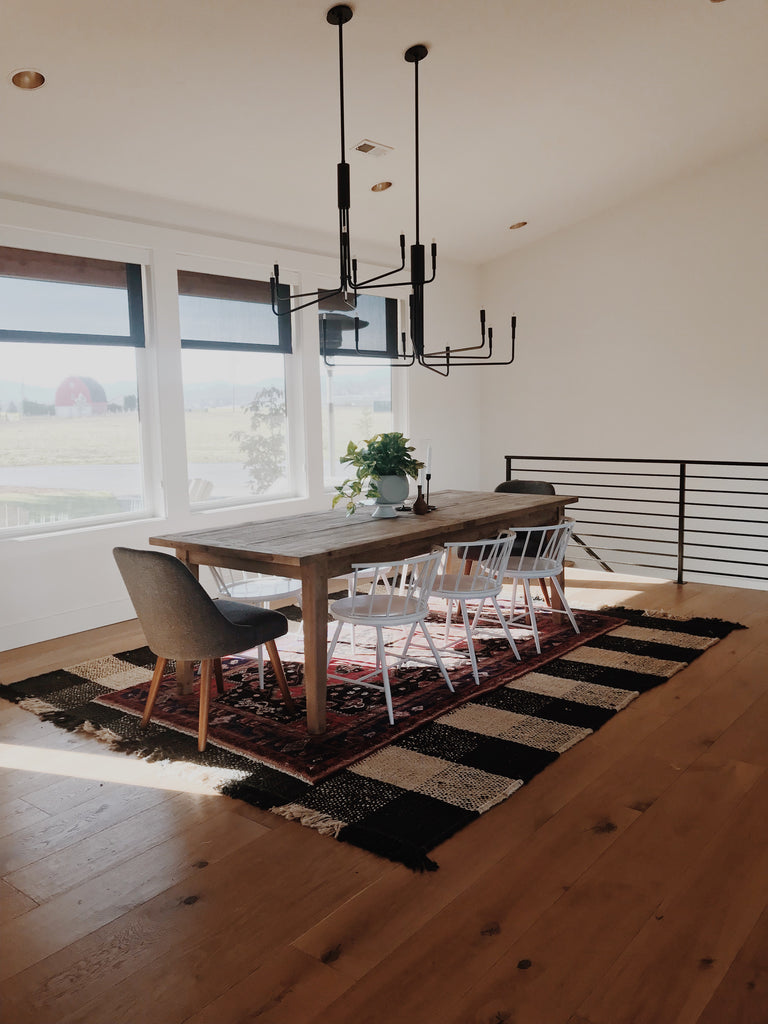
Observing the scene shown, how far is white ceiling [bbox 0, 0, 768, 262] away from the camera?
3.50 m

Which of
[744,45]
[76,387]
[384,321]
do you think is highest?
[744,45]

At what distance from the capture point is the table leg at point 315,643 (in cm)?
318

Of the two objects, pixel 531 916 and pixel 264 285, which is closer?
pixel 531 916

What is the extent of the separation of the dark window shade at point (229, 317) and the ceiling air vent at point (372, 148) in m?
1.01

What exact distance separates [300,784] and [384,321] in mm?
4819

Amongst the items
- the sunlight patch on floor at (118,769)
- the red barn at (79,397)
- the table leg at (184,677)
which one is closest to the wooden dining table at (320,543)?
the table leg at (184,677)

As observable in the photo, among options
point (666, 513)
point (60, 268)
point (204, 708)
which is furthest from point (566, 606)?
point (60, 268)

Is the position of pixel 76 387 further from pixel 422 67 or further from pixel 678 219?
pixel 678 219

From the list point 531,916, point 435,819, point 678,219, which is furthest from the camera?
point 678,219

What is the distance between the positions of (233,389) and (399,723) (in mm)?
3175

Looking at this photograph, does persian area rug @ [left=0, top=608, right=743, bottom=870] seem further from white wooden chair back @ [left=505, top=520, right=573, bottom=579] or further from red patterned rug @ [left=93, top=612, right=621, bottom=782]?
white wooden chair back @ [left=505, top=520, right=573, bottom=579]

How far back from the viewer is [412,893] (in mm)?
2182

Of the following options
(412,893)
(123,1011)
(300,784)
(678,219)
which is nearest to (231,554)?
(300,784)

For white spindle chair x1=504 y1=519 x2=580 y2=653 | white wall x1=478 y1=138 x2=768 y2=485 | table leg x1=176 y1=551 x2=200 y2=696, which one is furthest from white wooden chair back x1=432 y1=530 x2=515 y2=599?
white wall x1=478 y1=138 x2=768 y2=485
